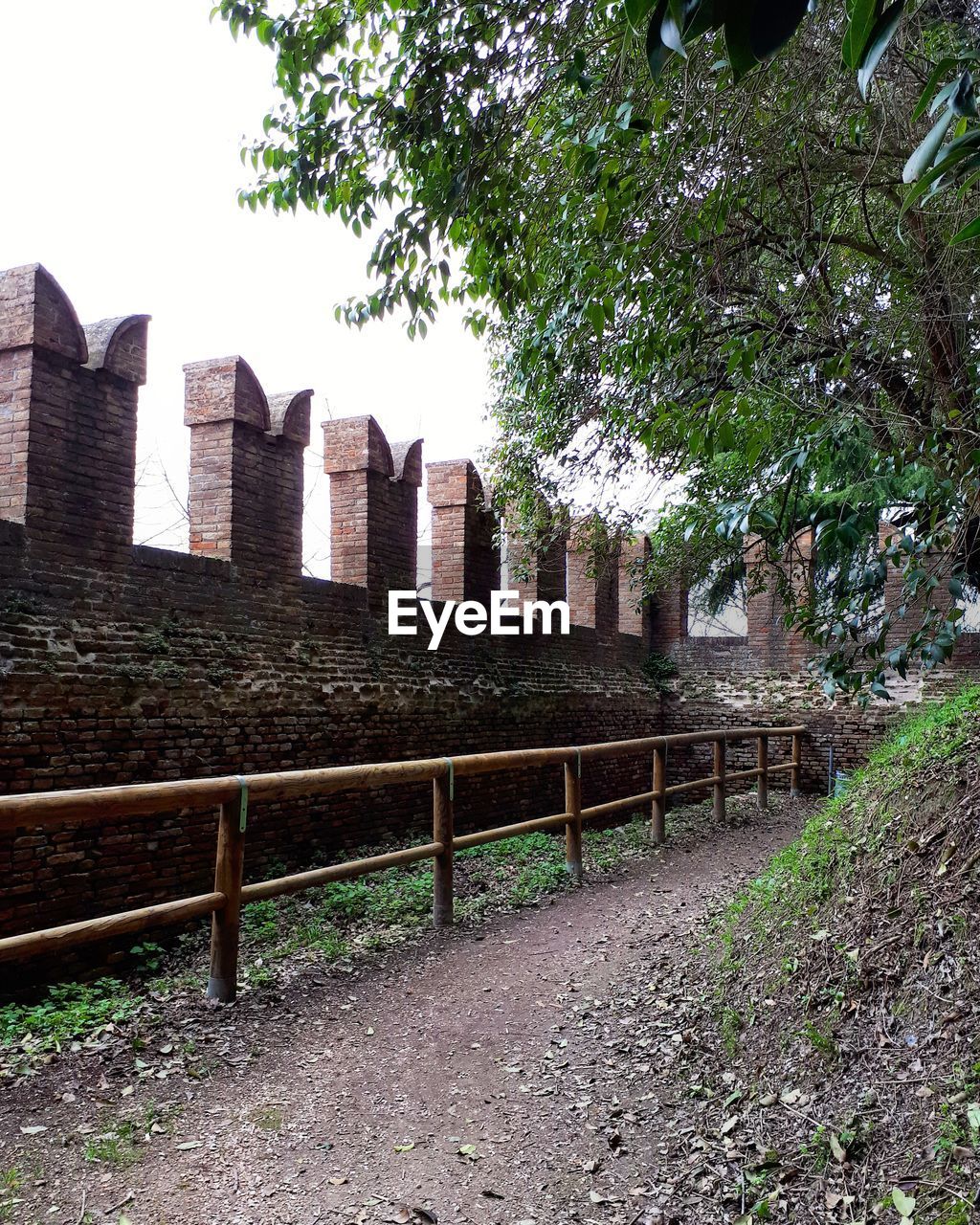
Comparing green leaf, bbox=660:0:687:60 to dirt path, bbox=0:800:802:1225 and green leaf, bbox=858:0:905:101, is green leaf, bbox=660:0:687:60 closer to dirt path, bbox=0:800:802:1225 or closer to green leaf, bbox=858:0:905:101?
green leaf, bbox=858:0:905:101

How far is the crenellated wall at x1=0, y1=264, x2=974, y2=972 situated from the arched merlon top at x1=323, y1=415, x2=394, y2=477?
24 millimetres

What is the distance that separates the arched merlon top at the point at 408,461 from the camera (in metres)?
9.05

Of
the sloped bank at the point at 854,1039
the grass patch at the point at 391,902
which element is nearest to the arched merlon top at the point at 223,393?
the grass patch at the point at 391,902

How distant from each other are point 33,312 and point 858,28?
567cm

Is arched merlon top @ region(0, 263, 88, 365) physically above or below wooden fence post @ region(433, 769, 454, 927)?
above

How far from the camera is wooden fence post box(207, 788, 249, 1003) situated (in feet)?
13.5

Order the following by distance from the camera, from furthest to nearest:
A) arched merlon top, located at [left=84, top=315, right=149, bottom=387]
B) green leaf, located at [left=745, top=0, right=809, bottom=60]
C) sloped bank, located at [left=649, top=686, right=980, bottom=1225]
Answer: arched merlon top, located at [left=84, top=315, right=149, bottom=387] < sloped bank, located at [left=649, top=686, right=980, bottom=1225] < green leaf, located at [left=745, top=0, right=809, bottom=60]

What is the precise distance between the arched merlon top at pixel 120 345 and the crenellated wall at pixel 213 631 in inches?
0.6

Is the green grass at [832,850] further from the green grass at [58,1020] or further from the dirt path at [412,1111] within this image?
the green grass at [58,1020]

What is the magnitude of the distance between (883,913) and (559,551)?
869 centimetres

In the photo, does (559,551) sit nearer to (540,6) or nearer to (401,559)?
(401,559)

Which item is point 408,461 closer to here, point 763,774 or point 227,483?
point 227,483

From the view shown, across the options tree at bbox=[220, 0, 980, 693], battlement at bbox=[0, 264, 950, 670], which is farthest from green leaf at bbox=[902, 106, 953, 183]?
battlement at bbox=[0, 264, 950, 670]

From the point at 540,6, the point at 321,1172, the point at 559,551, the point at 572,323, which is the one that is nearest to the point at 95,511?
the point at 572,323
